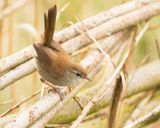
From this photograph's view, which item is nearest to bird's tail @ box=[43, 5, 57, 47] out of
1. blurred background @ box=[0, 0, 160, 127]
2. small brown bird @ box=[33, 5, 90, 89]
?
small brown bird @ box=[33, 5, 90, 89]

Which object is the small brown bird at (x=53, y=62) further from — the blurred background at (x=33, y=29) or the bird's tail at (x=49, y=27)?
the blurred background at (x=33, y=29)

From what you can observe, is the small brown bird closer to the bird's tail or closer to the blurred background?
the bird's tail

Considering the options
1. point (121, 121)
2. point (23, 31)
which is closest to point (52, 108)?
point (121, 121)

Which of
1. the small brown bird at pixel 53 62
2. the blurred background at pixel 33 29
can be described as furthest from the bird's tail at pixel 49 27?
the blurred background at pixel 33 29

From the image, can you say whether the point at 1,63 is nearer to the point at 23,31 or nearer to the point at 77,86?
the point at 77,86

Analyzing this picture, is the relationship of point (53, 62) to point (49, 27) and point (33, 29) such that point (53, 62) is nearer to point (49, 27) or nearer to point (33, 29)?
point (49, 27)

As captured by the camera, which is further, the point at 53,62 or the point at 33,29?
the point at 33,29

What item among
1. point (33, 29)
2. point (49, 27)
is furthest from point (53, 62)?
point (33, 29)
